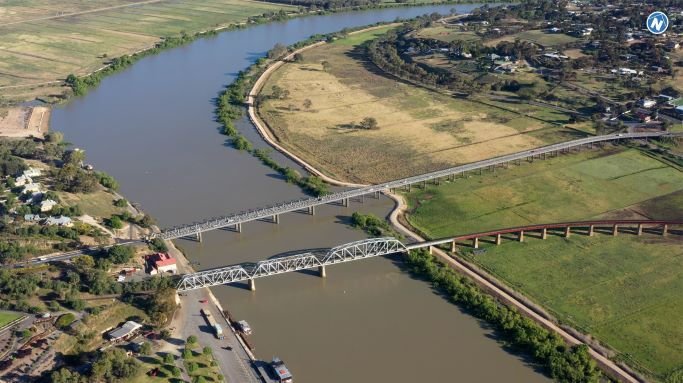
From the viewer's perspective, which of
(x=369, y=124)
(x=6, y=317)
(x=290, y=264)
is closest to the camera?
(x=6, y=317)

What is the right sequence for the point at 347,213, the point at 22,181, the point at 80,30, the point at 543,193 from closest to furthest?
the point at 347,213
the point at 22,181
the point at 543,193
the point at 80,30

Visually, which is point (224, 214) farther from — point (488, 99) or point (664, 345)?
point (488, 99)

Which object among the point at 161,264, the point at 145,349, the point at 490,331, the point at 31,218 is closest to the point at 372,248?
the point at 490,331

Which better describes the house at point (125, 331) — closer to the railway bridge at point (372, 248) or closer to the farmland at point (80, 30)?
the railway bridge at point (372, 248)

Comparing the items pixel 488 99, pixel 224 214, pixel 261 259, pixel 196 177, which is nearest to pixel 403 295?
pixel 261 259

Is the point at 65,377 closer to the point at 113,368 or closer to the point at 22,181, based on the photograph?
the point at 113,368

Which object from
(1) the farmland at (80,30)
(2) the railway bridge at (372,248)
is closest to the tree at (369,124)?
(2) the railway bridge at (372,248)
